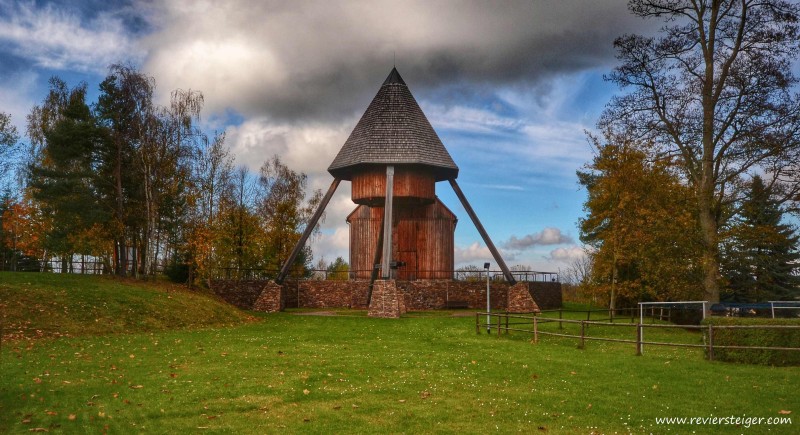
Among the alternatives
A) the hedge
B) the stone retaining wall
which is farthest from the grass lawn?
the stone retaining wall

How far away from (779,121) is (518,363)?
617 inches

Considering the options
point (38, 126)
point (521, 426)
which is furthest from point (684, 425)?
point (38, 126)

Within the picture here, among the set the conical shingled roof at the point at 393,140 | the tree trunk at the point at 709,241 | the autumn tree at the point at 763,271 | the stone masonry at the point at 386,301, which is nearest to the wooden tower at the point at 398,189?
the conical shingled roof at the point at 393,140

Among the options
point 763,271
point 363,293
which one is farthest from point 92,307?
point 763,271

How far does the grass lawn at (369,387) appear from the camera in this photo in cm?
986

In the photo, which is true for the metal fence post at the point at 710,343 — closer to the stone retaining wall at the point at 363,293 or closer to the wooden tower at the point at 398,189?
the stone retaining wall at the point at 363,293

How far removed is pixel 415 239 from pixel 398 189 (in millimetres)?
4647

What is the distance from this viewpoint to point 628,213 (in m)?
31.4

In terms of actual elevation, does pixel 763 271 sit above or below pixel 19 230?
below

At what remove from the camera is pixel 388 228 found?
36.1 metres

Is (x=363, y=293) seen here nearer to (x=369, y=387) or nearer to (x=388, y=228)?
(x=388, y=228)

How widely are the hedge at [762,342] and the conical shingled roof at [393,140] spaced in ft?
80.8

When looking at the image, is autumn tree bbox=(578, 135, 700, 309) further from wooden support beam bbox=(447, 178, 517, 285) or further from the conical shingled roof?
the conical shingled roof

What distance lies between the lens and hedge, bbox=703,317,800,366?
15273 mm
